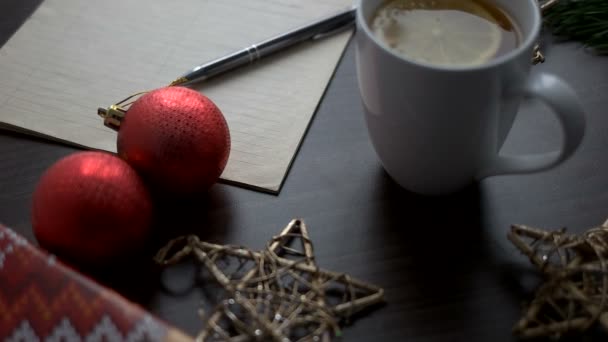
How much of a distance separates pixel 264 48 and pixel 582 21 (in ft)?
0.87

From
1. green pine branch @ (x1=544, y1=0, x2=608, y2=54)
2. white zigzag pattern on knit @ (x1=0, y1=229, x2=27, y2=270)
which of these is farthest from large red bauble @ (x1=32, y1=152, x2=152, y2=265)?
green pine branch @ (x1=544, y1=0, x2=608, y2=54)

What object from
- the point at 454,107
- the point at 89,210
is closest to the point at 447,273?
the point at 454,107

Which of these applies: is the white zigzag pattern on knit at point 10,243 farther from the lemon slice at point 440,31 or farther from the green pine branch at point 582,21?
the green pine branch at point 582,21

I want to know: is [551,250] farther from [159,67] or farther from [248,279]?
A: [159,67]

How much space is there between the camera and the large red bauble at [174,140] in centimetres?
37

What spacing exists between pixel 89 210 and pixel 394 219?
189 millimetres

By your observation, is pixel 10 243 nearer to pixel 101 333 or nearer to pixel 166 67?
pixel 101 333

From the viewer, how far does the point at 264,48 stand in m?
0.51

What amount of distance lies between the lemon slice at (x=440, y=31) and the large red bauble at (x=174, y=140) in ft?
0.40

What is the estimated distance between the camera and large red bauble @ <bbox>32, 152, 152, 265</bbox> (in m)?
0.34

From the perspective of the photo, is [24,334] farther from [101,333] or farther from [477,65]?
[477,65]

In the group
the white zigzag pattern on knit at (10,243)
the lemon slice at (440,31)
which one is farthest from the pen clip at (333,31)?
the white zigzag pattern on knit at (10,243)

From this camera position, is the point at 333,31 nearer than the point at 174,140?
No

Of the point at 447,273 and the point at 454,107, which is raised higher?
the point at 454,107
